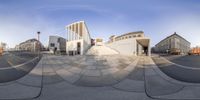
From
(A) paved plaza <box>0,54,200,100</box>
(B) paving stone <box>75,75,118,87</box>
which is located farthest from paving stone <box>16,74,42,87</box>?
(B) paving stone <box>75,75,118,87</box>

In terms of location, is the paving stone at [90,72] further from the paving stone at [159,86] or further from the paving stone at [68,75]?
the paving stone at [159,86]

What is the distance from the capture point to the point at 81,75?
127 inches

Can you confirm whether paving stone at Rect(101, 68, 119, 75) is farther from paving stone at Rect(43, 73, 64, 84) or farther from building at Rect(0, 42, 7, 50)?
building at Rect(0, 42, 7, 50)

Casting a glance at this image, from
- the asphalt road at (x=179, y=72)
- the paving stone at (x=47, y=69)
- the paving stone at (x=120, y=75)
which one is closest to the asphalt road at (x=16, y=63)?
the paving stone at (x=47, y=69)

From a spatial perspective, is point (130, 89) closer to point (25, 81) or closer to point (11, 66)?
point (25, 81)

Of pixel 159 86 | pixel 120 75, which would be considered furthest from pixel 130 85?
pixel 159 86

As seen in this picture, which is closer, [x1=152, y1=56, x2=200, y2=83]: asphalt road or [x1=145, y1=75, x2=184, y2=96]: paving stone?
[x1=145, y1=75, x2=184, y2=96]: paving stone

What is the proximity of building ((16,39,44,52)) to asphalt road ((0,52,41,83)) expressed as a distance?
0.61 feet

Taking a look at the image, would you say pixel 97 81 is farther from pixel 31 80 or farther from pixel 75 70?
pixel 31 80

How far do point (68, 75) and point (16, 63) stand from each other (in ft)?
4.62

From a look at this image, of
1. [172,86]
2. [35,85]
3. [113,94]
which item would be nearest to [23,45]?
[35,85]

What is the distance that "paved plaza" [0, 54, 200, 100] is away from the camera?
2.46 metres

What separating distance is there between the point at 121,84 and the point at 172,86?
0.99 meters

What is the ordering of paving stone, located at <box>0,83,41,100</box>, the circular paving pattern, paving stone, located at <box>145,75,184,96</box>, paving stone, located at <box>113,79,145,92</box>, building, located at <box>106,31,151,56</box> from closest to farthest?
paving stone, located at <box>0,83,41,100</box> < paving stone, located at <box>145,75,184,96</box> < paving stone, located at <box>113,79,145,92</box> < the circular paving pattern < building, located at <box>106,31,151,56</box>
